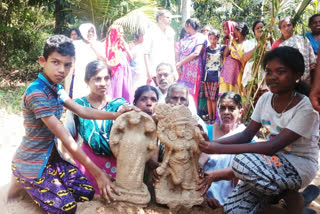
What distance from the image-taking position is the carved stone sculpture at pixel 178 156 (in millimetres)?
2039

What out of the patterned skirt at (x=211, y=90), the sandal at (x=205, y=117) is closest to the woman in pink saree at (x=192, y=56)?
the patterned skirt at (x=211, y=90)

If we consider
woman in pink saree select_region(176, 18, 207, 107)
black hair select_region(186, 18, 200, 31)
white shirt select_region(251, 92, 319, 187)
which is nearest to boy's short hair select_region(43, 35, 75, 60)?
white shirt select_region(251, 92, 319, 187)

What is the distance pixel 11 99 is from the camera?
22.3 feet

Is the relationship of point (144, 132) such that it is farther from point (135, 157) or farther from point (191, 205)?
point (191, 205)

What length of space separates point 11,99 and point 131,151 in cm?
582

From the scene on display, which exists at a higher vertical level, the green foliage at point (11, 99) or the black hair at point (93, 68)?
the black hair at point (93, 68)

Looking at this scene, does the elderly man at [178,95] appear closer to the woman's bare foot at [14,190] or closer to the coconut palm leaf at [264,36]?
the woman's bare foot at [14,190]

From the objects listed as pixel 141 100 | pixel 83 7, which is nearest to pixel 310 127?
pixel 141 100

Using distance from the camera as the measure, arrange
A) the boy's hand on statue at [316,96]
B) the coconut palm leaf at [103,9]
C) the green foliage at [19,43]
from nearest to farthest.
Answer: the boy's hand on statue at [316,96], the coconut palm leaf at [103,9], the green foliage at [19,43]

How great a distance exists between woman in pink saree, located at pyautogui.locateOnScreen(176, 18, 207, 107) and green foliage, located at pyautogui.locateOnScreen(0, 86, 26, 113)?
3769 mm

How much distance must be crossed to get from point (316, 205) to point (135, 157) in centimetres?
175

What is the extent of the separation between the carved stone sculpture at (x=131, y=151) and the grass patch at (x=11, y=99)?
15.9 feet

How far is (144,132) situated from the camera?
6.95 ft

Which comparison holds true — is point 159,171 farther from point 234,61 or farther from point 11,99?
point 11,99
